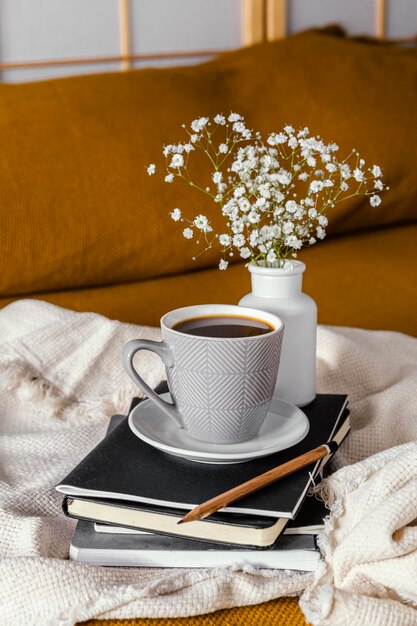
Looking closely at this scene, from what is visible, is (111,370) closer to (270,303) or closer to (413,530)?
(270,303)

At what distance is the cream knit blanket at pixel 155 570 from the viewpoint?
61 centimetres

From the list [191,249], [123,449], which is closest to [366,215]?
[191,249]

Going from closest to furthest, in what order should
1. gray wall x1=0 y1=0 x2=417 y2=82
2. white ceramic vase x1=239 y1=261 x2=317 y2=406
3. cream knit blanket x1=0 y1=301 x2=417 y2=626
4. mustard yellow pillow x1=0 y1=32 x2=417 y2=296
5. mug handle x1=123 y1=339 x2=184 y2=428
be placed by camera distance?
cream knit blanket x1=0 y1=301 x2=417 y2=626 → mug handle x1=123 y1=339 x2=184 y2=428 → white ceramic vase x1=239 y1=261 x2=317 y2=406 → mustard yellow pillow x1=0 y1=32 x2=417 y2=296 → gray wall x1=0 y1=0 x2=417 y2=82

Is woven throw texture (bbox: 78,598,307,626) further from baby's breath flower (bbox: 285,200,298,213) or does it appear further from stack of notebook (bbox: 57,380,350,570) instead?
baby's breath flower (bbox: 285,200,298,213)

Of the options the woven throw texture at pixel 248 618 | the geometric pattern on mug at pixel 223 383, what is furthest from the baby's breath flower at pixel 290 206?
the woven throw texture at pixel 248 618

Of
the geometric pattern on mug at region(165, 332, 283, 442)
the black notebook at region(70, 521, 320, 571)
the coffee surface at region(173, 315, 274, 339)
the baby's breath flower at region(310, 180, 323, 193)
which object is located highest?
the baby's breath flower at region(310, 180, 323, 193)

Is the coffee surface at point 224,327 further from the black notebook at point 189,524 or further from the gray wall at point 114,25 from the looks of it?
the gray wall at point 114,25

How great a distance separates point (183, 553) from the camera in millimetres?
646

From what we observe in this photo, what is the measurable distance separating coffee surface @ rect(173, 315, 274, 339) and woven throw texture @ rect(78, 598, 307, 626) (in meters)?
0.23

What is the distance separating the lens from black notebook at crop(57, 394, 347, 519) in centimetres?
63

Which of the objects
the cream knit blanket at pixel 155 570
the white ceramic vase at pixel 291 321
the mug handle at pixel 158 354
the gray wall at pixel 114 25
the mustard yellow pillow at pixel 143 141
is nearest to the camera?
the cream knit blanket at pixel 155 570

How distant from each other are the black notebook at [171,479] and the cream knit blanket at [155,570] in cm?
5

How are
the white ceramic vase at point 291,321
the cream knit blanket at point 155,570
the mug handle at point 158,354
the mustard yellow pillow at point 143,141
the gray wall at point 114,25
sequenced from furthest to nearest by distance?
the gray wall at point 114,25 → the mustard yellow pillow at point 143,141 → the white ceramic vase at point 291,321 → the mug handle at point 158,354 → the cream knit blanket at point 155,570

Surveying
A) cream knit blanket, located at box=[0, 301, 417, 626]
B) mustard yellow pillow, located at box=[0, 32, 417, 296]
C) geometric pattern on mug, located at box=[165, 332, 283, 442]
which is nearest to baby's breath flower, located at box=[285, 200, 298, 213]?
geometric pattern on mug, located at box=[165, 332, 283, 442]
